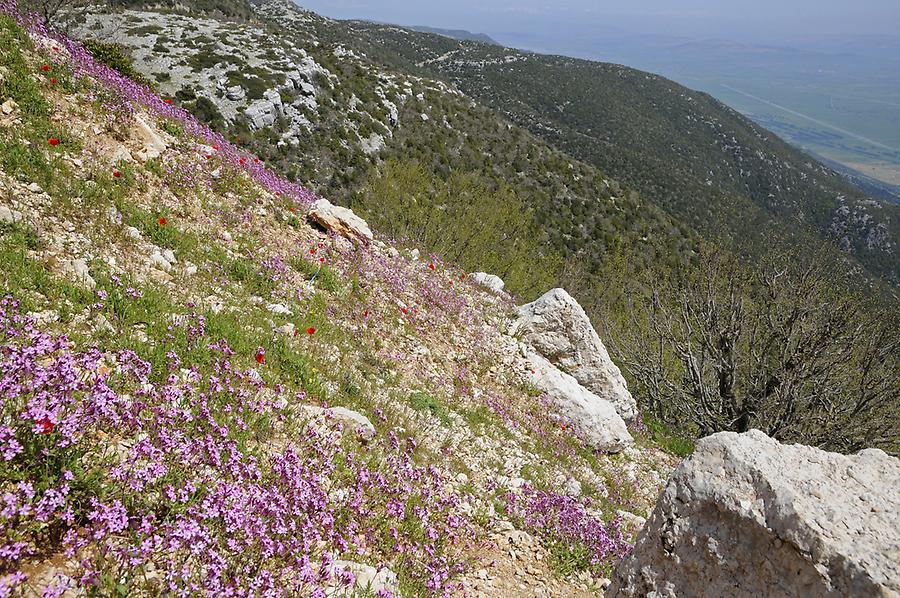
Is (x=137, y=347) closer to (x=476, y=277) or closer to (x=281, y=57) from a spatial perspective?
(x=476, y=277)

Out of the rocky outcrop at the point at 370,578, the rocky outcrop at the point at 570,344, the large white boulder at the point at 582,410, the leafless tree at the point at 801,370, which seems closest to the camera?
the rocky outcrop at the point at 370,578

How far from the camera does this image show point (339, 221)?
12164mm

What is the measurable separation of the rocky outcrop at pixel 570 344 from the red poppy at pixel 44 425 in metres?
11.0

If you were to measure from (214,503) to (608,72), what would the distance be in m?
179

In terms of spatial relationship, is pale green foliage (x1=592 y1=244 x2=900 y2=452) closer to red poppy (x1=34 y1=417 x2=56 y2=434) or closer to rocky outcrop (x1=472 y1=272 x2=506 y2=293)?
rocky outcrop (x1=472 y1=272 x2=506 y2=293)

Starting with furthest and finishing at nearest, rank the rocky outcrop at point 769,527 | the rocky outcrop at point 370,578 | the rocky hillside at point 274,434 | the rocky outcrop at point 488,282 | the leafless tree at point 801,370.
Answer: the rocky outcrop at point 488,282 < the leafless tree at point 801,370 < the rocky outcrop at point 370,578 < the rocky hillside at point 274,434 < the rocky outcrop at point 769,527

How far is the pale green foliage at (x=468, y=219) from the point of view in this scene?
38750 millimetres

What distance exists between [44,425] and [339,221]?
31.8ft

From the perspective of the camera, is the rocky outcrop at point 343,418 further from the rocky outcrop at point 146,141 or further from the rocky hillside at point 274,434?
the rocky outcrop at point 146,141

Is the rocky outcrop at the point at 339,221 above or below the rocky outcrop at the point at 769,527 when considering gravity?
below

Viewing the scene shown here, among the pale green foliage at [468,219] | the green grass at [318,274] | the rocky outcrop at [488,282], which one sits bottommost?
the pale green foliage at [468,219]

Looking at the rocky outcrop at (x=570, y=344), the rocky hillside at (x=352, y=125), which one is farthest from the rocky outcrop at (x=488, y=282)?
the rocky hillside at (x=352, y=125)

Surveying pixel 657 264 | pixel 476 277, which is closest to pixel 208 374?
pixel 476 277

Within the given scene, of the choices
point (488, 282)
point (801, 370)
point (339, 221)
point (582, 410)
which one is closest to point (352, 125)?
point (488, 282)
